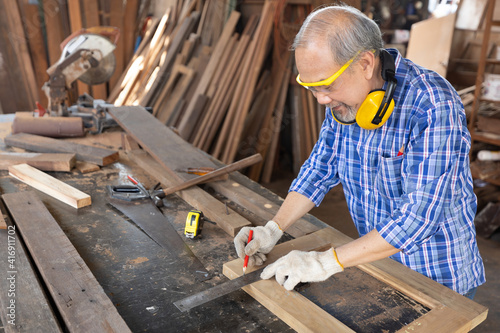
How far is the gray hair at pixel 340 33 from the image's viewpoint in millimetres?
1309

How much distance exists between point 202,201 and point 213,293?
0.78 meters

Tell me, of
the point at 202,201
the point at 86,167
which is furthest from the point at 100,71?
the point at 202,201

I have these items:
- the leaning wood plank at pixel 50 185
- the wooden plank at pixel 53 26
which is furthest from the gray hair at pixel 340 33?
the wooden plank at pixel 53 26

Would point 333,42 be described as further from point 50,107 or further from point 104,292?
point 50,107

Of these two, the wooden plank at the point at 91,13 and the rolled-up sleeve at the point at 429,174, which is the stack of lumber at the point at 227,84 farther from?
the rolled-up sleeve at the point at 429,174

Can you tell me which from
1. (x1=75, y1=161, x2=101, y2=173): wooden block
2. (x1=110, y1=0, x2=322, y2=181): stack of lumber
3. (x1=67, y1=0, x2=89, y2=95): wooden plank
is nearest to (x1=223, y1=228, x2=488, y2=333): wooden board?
(x1=75, y1=161, x2=101, y2=173): wooden block

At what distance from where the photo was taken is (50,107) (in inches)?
131

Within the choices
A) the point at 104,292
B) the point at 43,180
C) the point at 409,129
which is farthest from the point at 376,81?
the point at 43,180

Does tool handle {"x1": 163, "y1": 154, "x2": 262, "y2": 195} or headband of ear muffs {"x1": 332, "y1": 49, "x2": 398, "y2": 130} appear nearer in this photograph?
headband of ear muffs {"x1": 332, "y1": 49, "x2": 398, "y2": 130}

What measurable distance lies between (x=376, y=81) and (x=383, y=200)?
49 centimetres

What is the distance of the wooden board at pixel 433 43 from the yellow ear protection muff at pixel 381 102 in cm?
453

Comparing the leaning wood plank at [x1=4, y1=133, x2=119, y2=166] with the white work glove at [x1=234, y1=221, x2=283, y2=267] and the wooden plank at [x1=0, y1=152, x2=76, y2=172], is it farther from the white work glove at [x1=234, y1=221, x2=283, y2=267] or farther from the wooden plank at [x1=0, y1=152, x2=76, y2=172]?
the white work glove at [x1=234, y1=221, x2=283, y2=267]

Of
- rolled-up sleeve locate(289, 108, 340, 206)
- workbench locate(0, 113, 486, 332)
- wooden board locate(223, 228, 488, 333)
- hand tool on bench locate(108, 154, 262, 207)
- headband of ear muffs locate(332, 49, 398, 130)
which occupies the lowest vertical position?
workbench locate(0, 113, 486, 332)

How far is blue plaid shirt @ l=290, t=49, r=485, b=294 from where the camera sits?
1.36m
